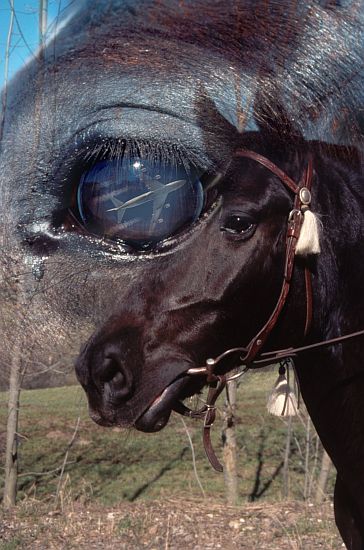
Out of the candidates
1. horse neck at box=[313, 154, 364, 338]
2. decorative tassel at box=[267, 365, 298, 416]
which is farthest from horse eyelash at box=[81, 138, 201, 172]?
decorative tassel at box=[267, 365, 298, 416]

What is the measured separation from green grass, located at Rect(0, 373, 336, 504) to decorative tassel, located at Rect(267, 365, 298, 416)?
576cm

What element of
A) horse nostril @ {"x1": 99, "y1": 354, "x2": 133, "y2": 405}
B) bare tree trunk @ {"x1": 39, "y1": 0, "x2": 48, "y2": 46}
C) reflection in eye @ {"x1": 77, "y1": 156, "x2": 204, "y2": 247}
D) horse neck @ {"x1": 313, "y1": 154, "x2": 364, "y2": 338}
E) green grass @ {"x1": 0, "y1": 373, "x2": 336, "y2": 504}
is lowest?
green grass @ {"x1": 0, "y1": 373, "x2": 336, "y2": 504}

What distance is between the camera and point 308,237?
5.77ft

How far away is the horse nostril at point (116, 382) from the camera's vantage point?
5.48 ft

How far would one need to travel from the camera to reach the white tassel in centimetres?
176

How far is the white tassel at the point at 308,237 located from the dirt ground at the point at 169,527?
12.3ft

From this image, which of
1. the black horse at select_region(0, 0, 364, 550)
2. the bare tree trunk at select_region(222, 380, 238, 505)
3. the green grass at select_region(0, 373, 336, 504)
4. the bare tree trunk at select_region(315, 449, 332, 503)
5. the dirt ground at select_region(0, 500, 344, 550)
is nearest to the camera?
the black horse at select_region(0, 0, 364, 550)

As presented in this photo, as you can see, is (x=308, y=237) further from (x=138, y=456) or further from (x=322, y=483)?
(x=138, y=456)

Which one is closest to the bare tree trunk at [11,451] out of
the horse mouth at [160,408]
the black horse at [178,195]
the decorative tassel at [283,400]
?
the decorative tassel at [283,400]

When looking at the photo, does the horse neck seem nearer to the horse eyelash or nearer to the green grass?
the horse eyelash

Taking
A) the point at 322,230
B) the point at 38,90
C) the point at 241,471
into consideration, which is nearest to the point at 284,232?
the point at 322,230

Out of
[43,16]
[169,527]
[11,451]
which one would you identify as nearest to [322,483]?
[169,527]

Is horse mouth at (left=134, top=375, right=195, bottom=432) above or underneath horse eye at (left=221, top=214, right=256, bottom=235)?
underneath

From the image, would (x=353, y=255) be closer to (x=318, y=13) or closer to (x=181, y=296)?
(x=181, y=296)
